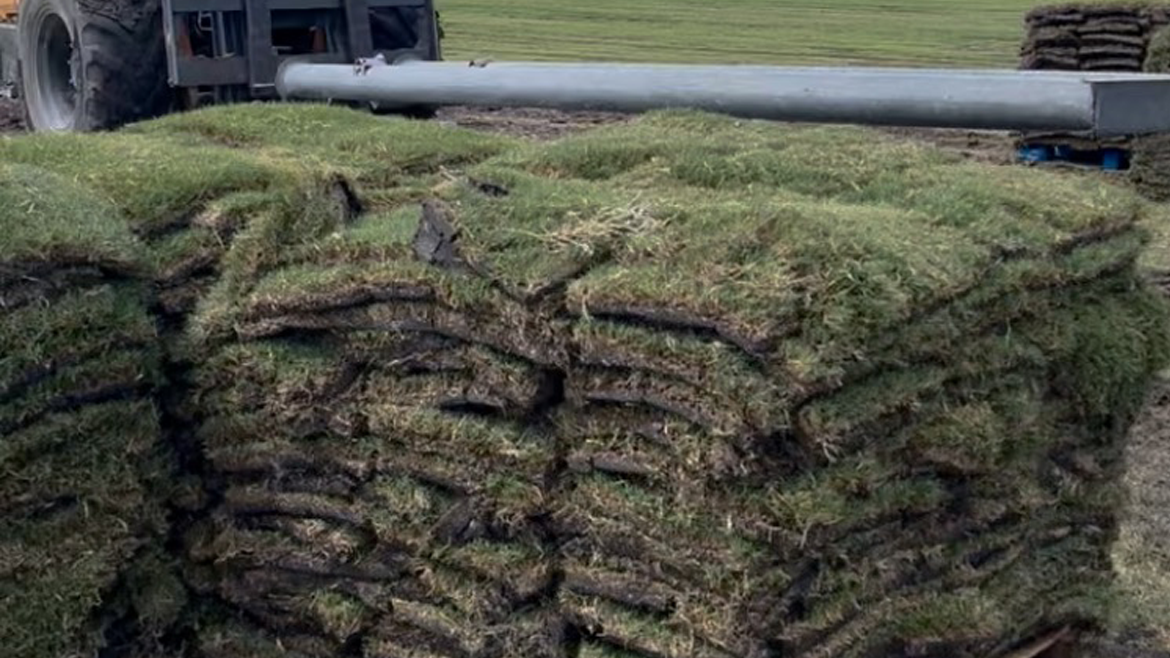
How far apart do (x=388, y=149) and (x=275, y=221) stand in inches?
41.5

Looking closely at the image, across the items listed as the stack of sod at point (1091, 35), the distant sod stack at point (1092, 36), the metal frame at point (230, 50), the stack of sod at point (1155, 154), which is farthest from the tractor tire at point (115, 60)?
the stack of sod at point (1091, 35)

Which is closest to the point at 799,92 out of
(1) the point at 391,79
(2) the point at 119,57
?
Result: (1) the point at 391,79

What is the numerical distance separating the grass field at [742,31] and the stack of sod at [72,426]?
643 inches

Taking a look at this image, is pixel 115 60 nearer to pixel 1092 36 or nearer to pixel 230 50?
pixel 230 50

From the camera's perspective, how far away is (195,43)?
9.12 m

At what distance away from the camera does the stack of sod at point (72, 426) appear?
15.3 ft

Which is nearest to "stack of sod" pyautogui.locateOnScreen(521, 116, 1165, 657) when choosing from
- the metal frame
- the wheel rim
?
the metal frame

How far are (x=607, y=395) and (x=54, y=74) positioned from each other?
6964 mm

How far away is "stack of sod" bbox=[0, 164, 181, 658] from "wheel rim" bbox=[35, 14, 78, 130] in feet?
17.4

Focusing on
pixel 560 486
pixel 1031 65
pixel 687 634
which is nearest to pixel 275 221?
pixel 560 486

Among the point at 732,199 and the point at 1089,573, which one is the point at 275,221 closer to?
the point at 732,199

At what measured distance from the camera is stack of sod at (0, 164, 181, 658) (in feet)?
15.3

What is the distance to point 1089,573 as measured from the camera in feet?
16.5

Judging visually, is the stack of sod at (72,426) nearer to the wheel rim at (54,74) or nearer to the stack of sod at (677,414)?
the stack of sod at (677,414)
